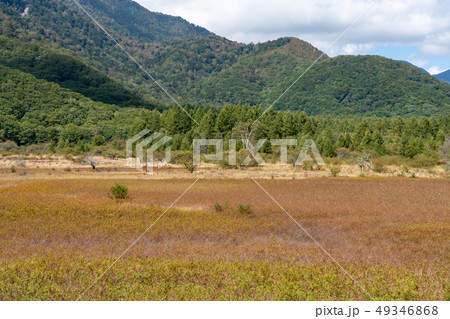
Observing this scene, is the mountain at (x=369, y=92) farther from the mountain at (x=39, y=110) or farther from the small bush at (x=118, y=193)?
the small bush at (x=118, y=193)

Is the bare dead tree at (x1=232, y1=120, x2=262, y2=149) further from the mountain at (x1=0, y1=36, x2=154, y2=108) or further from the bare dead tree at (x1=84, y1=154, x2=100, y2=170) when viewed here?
the mountain at (x1=0, y1=36, x2=154, y2=108)

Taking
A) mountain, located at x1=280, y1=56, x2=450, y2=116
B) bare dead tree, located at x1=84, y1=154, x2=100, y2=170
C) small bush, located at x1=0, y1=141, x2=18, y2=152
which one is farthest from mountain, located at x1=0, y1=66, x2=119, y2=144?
mountain, located at x1=280, y1=56, x2=450, y2=116

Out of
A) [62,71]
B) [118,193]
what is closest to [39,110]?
[62,71]

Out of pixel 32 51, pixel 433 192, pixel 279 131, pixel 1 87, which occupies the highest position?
pixel 32 51

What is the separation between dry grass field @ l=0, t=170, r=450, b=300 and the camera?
21.9 feet

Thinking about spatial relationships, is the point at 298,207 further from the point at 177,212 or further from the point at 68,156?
the point at 68,156

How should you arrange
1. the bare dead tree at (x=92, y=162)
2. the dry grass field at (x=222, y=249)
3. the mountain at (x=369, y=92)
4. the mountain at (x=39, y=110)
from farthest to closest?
the mountain at (x=369, y=92) → the mountain at (x=39, y=110) → the bare dead tree at (x=92, y=162) → the dry grass field at (x=222, y=249)

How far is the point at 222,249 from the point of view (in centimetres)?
966

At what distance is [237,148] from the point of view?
191 ft

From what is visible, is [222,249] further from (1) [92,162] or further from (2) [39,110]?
(2) [39,110]

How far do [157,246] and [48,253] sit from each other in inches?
111

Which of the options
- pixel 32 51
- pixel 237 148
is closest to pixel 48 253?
pixel 237 148

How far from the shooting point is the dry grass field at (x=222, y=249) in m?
6.67

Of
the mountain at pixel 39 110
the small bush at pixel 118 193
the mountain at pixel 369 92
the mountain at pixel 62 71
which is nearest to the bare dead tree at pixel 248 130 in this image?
the mountain at pixel 39 110
